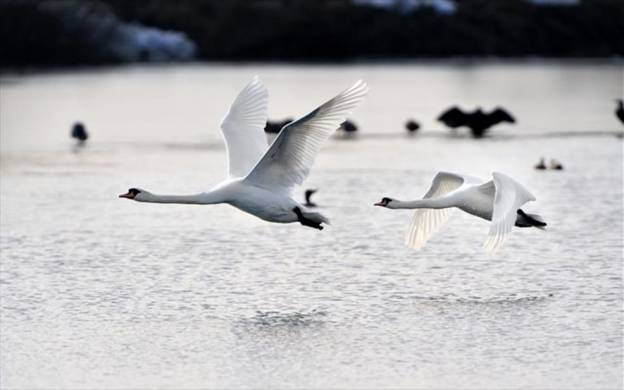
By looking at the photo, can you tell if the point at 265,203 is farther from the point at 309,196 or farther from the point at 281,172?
the point at 309,196

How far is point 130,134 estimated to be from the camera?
3081 centimetres

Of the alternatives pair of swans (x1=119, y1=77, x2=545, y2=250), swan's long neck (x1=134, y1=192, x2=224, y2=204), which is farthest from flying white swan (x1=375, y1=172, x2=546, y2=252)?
swan's long neck (x1=134, y1=192, x2=224, y2=204)

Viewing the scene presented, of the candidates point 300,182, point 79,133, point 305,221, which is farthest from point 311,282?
point 79,133

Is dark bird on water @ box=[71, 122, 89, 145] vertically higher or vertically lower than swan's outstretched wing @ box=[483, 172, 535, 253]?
lower

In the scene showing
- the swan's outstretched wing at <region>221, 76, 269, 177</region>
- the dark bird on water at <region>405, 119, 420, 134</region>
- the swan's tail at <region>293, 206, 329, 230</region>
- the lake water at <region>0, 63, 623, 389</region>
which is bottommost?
→ the dark bird on water at <region>405, 119, 420, 134</region>

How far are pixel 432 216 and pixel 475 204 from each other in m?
0.88

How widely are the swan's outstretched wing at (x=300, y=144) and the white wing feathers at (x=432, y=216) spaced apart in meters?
1.38

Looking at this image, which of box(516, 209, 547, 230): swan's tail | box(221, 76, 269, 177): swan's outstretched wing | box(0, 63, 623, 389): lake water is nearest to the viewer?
box(0, 63, 623, 389): lake water

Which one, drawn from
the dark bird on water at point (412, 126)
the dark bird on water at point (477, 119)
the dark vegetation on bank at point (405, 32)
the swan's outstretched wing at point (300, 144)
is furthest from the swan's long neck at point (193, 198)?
the dark vegetation on bank at point (405, 32)

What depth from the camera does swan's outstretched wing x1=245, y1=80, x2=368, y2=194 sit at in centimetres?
1113

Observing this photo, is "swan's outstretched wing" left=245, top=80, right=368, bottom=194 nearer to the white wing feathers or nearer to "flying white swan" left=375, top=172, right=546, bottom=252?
"flying white swan" left=375, top=172, right=546, bottom=252

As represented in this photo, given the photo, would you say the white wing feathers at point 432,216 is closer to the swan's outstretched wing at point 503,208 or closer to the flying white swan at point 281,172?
the swan's outstretched wing at point 503,208

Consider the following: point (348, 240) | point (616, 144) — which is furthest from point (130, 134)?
point (348, 240)

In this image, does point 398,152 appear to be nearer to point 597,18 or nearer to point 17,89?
point 17,89
